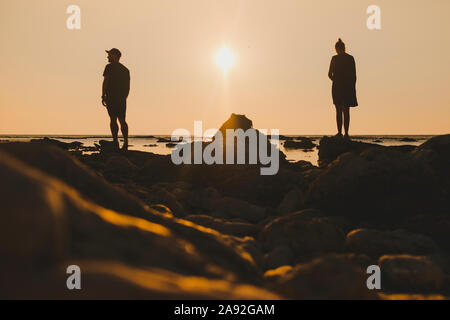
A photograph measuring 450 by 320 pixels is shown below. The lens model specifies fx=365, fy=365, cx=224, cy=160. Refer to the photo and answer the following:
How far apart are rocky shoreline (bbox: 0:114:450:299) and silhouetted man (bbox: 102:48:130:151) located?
3.86 metres

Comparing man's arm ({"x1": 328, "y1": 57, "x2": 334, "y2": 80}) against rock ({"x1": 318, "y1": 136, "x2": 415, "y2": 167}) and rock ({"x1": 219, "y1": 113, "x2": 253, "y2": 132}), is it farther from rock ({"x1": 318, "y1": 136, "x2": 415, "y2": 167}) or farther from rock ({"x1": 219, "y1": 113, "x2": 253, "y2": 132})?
rock ({"x1": 219, "y1": 113, "x2": 253, "y2": 132})

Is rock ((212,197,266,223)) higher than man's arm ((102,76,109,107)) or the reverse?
the reverse

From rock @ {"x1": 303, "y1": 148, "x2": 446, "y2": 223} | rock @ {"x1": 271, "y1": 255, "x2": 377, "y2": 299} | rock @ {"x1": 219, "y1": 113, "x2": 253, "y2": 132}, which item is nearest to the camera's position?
rock @ {"x1": 271, "y1": 255, "x2": 377, "y2": 299}

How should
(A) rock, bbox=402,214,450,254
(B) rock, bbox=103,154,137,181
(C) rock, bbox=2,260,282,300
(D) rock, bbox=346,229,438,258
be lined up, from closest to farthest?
1. (C) rock, bbox=2,260,282,300
2. (D) rock, bbox=346,229,438,258
3. (A) rock, bbox=402,214,450,254
4. (B) rock, bbox=103,154,137,181

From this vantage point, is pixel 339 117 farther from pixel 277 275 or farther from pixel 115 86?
pixel 277 275

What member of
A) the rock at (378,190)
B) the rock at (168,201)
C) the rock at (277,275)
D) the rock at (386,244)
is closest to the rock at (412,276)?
the rock at (386,244)

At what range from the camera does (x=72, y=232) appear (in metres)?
1.66

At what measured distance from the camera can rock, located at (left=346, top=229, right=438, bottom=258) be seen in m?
3.38

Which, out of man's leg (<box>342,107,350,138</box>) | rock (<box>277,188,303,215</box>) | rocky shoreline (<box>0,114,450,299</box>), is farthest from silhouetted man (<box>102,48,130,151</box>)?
rock (<box>277,188,303,215</box>)

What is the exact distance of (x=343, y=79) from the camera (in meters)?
7.99

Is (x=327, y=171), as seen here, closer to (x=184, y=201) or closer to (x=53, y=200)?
(x=184, y=201)

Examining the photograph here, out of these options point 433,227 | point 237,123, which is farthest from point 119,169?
point 433,227
